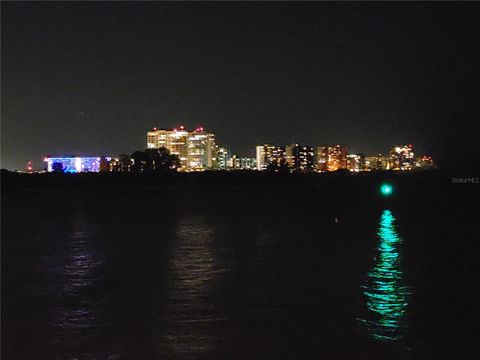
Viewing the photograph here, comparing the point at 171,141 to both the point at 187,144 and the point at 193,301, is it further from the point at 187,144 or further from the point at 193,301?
the point at 193,301

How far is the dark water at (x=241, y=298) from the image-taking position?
8312 mm

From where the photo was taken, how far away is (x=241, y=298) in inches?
445

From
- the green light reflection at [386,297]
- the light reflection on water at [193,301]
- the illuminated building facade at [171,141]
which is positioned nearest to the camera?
the light reflection on water at [193,301]

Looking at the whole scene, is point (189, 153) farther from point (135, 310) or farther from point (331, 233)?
point (135, 310)

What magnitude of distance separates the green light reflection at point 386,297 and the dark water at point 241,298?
1.1 inches

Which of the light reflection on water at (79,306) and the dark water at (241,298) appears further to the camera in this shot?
the light reflection on water at (79,306)

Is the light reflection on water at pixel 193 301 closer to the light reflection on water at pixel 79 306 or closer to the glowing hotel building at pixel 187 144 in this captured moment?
the light reflection on water at pixel 79 306

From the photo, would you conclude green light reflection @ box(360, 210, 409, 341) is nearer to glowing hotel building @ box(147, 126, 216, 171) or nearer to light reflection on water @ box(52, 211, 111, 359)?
light reflection on water @ box(52, 211, 111, 359)

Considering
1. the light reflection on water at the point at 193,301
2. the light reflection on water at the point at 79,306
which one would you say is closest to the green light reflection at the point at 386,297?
the light reflection on water at the point at 193,301

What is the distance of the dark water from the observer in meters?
8.31

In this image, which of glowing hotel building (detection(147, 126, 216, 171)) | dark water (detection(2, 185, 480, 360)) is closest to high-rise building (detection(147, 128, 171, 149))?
glowing hotel building (detection(147, 126, 216, 171))

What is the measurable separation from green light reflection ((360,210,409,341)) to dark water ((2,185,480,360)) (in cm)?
3

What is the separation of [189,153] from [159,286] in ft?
601

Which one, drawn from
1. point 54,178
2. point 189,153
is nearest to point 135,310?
point 54,178
